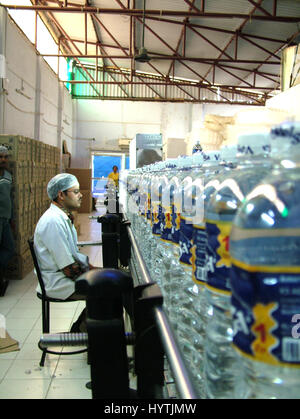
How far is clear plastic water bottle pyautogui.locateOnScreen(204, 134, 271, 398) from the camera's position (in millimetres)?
637

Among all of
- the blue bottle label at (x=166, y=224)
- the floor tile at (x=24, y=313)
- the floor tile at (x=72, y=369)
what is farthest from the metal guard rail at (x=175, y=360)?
the floor tile at (x=24, y=313)

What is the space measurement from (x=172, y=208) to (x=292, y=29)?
747 centimetres

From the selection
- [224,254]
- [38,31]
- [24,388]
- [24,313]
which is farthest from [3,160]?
[38,31]

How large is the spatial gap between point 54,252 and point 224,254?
2364mm

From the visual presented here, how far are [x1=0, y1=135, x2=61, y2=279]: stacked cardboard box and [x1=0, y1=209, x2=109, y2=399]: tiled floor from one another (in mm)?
796

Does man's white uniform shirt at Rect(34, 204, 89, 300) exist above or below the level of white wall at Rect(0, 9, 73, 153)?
below

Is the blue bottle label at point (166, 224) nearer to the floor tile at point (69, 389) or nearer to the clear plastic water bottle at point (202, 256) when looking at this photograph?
the clear plastic water bottle at point (202, 256)

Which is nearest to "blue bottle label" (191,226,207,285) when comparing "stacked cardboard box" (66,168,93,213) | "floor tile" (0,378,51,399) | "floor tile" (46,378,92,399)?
"floor tile" (46,378,92,399)

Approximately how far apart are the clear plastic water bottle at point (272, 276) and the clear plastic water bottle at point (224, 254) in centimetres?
4

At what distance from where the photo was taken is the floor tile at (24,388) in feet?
8.54

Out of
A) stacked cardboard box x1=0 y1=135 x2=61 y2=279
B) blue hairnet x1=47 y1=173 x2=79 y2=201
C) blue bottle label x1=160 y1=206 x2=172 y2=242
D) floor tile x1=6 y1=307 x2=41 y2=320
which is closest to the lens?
blue bottle label x1=160 y1=206 x2=172 y2=242

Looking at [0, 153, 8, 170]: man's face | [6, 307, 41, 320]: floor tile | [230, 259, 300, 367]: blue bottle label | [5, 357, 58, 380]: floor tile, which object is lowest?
[5, 357, 58, 380]: floor tile

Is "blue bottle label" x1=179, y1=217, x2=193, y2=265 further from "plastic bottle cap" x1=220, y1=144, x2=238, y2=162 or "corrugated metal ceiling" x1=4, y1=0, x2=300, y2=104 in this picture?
"corrugated metal ceiling" x1=4, y1=0, x2=300, y2=104

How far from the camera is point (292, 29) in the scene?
7.30 m
